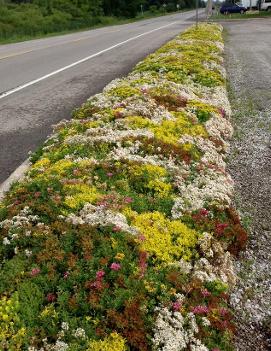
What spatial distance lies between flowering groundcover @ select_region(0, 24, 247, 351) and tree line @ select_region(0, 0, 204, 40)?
39.0 m

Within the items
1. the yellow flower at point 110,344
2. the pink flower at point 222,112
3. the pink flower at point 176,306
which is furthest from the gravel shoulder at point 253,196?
the yellow flower at point 110,344

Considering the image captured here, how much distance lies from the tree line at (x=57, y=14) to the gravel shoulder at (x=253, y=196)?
34.6 metres

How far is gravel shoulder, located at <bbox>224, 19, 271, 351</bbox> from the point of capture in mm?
5203

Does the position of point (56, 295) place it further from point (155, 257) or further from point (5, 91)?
point (5, 91)

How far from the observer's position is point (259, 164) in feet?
30.9

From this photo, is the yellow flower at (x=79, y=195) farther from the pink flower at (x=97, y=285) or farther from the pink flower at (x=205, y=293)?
the pink flower at (x=205, y=293)

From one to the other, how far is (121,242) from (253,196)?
3445 mm

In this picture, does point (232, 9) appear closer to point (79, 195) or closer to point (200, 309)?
point (79, 195)

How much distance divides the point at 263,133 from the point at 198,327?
25.1 feet

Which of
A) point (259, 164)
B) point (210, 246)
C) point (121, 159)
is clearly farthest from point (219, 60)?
point (210, 246)

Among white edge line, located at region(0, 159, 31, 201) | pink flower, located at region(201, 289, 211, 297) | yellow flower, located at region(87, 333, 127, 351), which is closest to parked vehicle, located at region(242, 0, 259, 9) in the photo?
white edge line, located at region(0, 159, 31, 201)

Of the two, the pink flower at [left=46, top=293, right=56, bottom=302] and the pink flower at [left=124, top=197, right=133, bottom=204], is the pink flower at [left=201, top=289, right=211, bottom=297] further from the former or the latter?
the pink flower at [left=124, top=197, right=133, bottom=204]

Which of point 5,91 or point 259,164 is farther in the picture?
point 5,91

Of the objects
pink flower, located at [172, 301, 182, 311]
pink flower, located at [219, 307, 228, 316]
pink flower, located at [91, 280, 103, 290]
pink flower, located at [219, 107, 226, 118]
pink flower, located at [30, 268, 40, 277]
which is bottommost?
pink flower, located at [219, 307, 228, 316]
